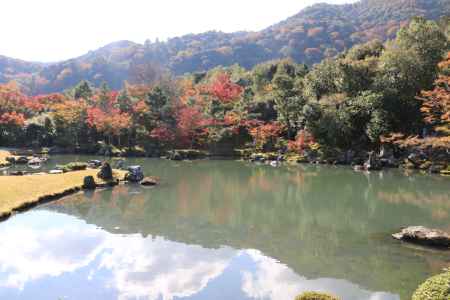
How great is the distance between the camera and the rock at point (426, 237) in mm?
17000

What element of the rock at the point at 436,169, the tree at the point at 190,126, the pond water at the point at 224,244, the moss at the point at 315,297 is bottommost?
the pond water at the point at 224,244

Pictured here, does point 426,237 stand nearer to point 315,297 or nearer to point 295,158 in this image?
point 315,297

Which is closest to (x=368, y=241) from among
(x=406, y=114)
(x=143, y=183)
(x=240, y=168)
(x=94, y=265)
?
(x=94, y=265)

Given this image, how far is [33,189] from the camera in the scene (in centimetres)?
2741

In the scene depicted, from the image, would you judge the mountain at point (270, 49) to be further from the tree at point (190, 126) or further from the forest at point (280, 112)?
the tree at point (190, 126)

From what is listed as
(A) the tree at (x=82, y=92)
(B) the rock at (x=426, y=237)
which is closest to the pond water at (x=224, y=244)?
(B) the rock at (x=426, y=237)

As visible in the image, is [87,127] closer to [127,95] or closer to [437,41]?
Answer: [127,95]

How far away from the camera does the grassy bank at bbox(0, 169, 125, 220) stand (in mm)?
23859

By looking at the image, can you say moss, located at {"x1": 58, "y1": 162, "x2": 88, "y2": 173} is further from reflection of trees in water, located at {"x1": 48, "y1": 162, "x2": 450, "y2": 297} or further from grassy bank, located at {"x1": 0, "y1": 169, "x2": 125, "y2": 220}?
reflection of trees in water, located at {"x1": 48, "y1": 162, "x2": 450, "y2": 297}

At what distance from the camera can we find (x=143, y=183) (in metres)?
33.0

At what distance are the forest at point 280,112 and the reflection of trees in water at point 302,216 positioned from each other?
11.1m

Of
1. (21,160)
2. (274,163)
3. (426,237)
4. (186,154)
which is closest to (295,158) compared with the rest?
(274,163)

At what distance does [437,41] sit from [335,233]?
113 feet

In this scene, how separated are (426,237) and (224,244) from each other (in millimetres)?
8627
